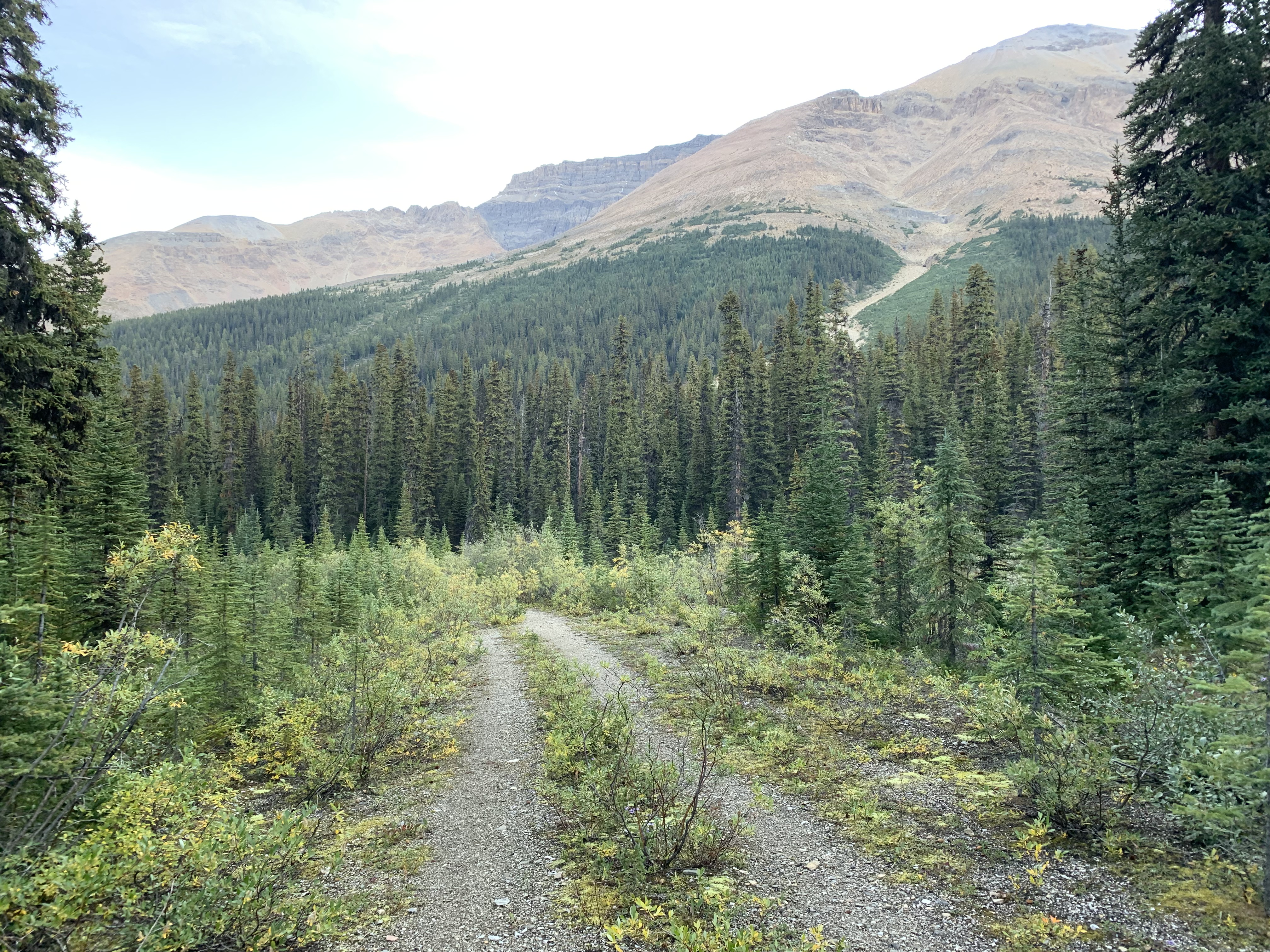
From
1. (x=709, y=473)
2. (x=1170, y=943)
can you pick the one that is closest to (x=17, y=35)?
(x=1170, y=943)

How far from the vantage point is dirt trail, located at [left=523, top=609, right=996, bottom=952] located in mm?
5586

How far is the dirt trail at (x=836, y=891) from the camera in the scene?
18.3 ft

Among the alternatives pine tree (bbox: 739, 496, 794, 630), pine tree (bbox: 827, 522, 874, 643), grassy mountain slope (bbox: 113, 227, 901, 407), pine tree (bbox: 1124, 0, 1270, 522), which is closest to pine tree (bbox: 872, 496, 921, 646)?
pine tree (bbox: 827, 522, 874, 643)

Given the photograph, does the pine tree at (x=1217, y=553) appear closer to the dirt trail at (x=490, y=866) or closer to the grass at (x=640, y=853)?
the grass at (x=640, y=853)

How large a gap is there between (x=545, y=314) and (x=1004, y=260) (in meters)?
111

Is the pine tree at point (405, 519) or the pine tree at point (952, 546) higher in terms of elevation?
the pine tree at point (952, 546)

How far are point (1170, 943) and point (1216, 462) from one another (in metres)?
12.8

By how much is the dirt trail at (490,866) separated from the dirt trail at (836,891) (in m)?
2.15

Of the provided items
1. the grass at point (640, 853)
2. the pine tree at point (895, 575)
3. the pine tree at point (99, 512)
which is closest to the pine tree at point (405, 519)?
the pine tree at point (99, 512)

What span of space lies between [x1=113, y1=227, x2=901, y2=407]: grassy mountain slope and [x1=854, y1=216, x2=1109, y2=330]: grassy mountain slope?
14.6m

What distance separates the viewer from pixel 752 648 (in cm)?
1719

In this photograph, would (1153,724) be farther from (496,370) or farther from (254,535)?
(496,370)

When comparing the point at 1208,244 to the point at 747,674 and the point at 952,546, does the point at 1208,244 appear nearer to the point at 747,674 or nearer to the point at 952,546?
the point at 952,546

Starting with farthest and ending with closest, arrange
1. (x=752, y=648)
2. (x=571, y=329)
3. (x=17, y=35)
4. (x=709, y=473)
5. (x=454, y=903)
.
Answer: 1. (x=571, y=329)
2. (x=709, y=473)
3. (x=752, y=648)
4. (x=17, y=35)
5. (x=454, y=903)
